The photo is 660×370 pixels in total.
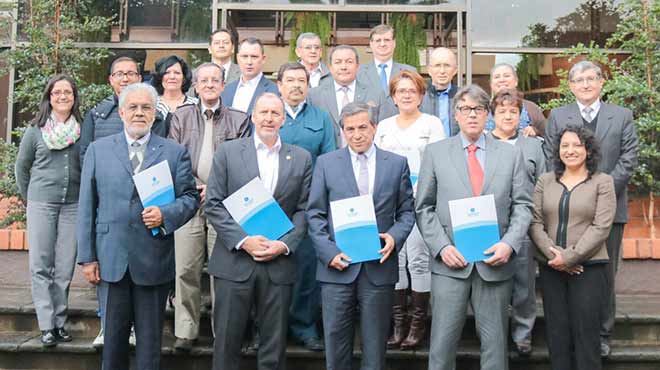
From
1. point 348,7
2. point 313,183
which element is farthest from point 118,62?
point 348,7

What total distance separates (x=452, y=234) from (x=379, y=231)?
428mm

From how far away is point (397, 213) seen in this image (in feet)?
12.7

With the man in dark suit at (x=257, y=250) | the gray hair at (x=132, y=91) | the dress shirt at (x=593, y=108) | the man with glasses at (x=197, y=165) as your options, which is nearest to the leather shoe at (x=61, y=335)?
the man with glasses at (x=197, y=165)

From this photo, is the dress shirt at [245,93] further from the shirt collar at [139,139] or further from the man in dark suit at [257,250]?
the shirt collar at [139,139]

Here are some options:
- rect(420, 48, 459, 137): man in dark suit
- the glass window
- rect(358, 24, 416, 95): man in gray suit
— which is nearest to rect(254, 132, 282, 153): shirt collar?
rect(420, 48, 459, 137): man in dark suit

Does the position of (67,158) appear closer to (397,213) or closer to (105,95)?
(105,95)

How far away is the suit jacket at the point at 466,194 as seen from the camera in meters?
3.67

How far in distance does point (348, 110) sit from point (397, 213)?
697 mm

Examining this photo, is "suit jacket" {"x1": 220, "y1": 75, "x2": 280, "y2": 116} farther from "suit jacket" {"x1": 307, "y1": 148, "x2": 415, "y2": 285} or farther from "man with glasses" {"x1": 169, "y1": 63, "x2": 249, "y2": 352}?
"suit jacket" {"x1": 307, "y1": 148, "x2": 415, "y2": 285}

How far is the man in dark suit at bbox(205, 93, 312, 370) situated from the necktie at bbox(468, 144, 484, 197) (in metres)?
0.99

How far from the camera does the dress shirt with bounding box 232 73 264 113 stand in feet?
16.7

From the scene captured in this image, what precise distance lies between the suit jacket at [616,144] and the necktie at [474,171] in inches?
35.2

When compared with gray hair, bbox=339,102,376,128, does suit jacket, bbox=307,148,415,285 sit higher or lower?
lower

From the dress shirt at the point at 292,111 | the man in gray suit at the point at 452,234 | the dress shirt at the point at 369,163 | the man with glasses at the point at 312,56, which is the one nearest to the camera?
the man in gray suit at the point at 452,234
